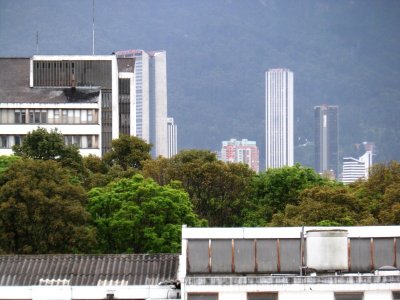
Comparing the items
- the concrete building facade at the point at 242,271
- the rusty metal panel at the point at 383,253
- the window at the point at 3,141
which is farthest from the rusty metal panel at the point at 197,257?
the window at the point at 3,141

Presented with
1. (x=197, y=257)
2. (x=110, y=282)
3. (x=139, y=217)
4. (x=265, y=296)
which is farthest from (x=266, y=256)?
(x=139, y=217)

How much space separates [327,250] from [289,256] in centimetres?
102

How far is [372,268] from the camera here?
3209 cm

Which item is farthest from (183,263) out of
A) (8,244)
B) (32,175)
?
(32,175)

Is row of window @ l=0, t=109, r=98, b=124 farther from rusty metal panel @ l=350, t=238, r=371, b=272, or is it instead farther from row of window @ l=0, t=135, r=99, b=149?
rusty metal panel @ l=350, t=238, r=371, b=272

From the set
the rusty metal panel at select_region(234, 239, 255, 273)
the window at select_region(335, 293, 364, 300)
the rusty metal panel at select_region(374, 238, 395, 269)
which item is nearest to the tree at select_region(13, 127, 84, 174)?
the rusty metal panel at select_region(234, 239, 255, 273)

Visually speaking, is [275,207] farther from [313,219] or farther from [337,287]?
[337,287]

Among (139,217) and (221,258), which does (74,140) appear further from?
(221,258)

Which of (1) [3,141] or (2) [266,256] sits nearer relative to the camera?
(2) [266,256]

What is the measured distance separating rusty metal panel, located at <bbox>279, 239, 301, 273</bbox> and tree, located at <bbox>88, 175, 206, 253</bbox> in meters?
29.5

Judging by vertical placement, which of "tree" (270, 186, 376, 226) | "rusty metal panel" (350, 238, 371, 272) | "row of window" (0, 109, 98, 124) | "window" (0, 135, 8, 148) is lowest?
"tree" (270, 186, 376, 226)

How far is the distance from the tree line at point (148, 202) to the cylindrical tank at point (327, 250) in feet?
85.0

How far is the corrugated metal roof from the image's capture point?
32531 millimetres

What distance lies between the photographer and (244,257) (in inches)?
1252
